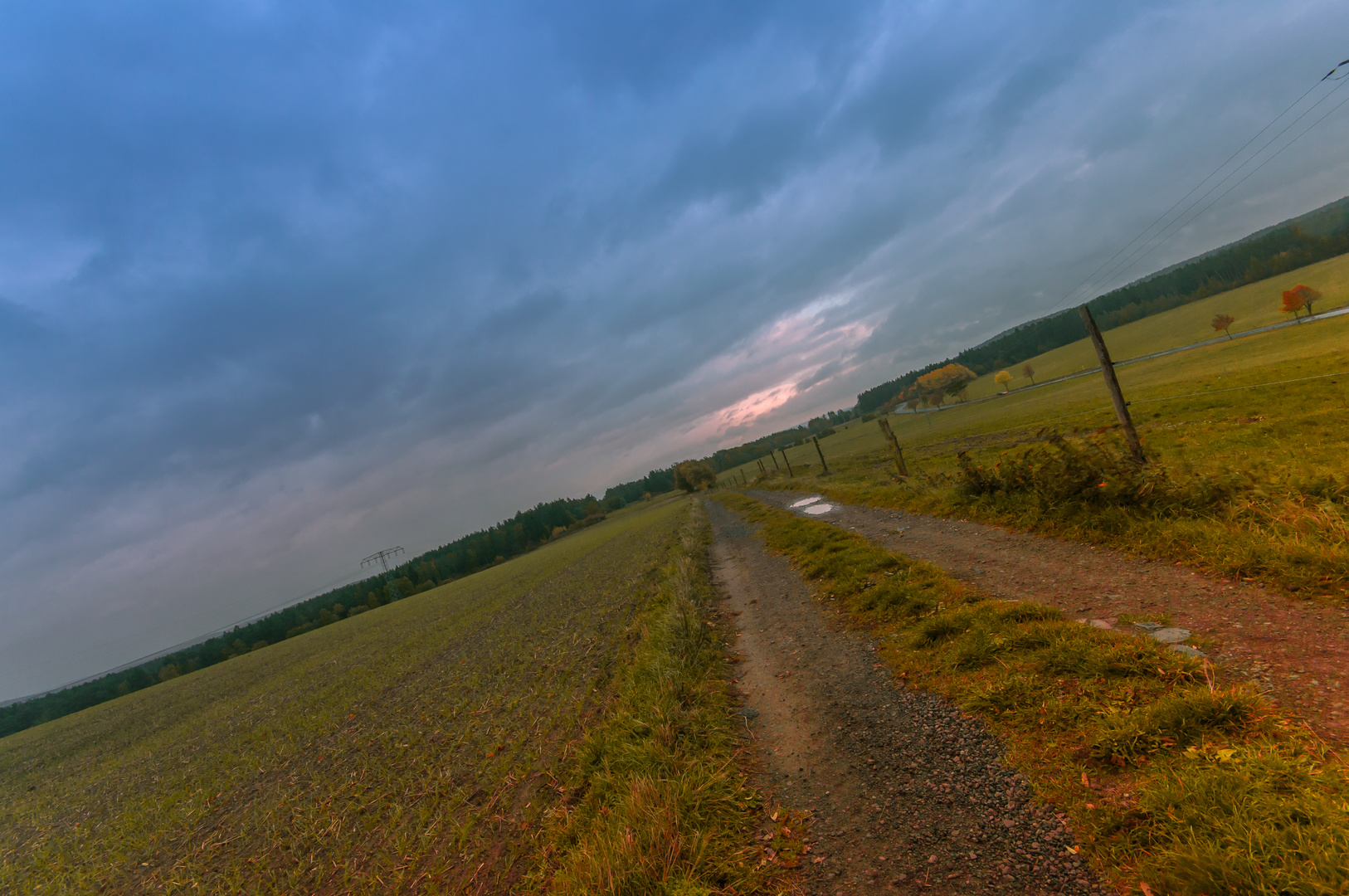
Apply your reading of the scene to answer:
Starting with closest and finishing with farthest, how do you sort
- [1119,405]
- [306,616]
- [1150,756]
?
1. [1150,756]
2. [1119,405]
3. [306,616]

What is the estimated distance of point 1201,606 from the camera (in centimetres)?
519

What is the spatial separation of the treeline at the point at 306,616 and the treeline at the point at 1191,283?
128m

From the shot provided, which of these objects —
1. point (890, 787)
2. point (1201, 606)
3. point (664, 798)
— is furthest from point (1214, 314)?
point (664, 798)

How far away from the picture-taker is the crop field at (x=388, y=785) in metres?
5.68

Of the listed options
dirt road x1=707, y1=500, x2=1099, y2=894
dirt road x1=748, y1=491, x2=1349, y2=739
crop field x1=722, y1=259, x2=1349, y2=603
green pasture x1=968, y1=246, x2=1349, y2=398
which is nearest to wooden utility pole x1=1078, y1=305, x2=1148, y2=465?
crop field x1=722, y1=259, x2=1349, y2=603

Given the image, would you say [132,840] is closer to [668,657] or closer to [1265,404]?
[668,657]

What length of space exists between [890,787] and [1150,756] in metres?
1.84

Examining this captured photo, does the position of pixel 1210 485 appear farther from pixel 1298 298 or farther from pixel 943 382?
pixel 943 382

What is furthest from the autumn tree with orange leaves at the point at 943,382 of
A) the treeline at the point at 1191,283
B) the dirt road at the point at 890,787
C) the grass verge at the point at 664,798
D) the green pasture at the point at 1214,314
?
the grass verge at the point at 664,798

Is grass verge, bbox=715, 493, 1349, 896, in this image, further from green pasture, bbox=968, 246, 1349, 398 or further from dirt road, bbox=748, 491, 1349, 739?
green pasture, bbox=968, 246, 1349, 398

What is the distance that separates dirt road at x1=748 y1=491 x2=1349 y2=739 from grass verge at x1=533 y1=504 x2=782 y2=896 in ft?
13.8

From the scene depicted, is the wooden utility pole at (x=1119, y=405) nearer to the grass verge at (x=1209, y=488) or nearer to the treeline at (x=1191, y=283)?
the grass verge at (x=1209, y=488)

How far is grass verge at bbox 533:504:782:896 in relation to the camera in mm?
3803

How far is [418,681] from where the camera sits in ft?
50.1
